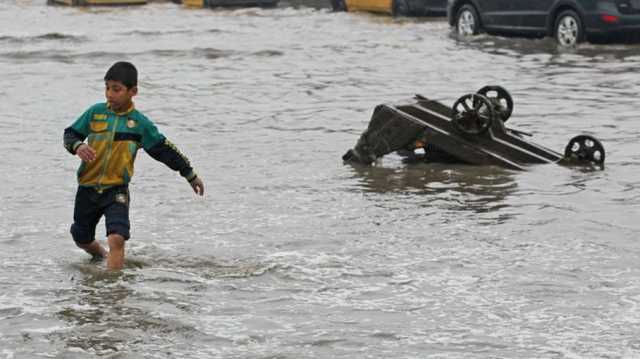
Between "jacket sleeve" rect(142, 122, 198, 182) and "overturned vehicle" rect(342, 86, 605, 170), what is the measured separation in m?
3.78

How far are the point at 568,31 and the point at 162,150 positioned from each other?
15.4 m

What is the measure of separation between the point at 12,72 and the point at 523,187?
35.9ft

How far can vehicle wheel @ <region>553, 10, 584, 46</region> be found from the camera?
2217 centimetres

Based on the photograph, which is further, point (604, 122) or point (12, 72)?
point (12, 72)

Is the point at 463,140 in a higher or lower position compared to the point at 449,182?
higher

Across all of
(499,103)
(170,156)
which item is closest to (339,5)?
(499,103)

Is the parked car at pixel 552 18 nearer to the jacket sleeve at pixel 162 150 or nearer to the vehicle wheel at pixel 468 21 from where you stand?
the vehicle wheel at pixel 468 21

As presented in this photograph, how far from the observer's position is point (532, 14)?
23375 millimetres

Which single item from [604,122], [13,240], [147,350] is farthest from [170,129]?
[147,350]

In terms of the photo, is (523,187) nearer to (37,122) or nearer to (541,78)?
(37,122)

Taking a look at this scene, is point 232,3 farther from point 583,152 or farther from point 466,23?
point 583,152

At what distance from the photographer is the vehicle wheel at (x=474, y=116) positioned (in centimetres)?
1121

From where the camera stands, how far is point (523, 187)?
34.6 feet

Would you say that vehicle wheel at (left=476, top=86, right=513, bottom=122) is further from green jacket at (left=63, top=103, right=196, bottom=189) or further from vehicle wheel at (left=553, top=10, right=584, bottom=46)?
vehicle wheel at (left=553, top=10, right=584, bottom=46)
